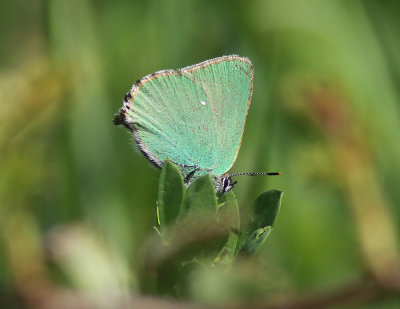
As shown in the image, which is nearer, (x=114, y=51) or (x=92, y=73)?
(x=92, y=73)

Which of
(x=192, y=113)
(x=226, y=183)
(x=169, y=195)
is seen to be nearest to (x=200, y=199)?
(x=169, y=195)

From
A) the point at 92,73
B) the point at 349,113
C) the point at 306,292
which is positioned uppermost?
the point at 92,73

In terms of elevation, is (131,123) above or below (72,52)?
below

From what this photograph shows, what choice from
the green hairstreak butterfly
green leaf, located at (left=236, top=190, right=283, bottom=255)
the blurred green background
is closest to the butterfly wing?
the green hairstreak butterfly

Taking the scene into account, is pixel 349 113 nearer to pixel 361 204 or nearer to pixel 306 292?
pixel 361 204

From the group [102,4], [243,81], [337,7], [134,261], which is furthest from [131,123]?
[337,7]

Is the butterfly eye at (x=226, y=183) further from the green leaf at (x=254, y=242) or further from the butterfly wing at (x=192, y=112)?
the green leaf at (x=254, y=242)

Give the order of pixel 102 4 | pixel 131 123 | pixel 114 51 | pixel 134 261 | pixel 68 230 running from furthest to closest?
1. pixel 102 4
2. pixel 114 51
3. pixel 131 123
4. pixel 68 230
5. pixel 134 261
